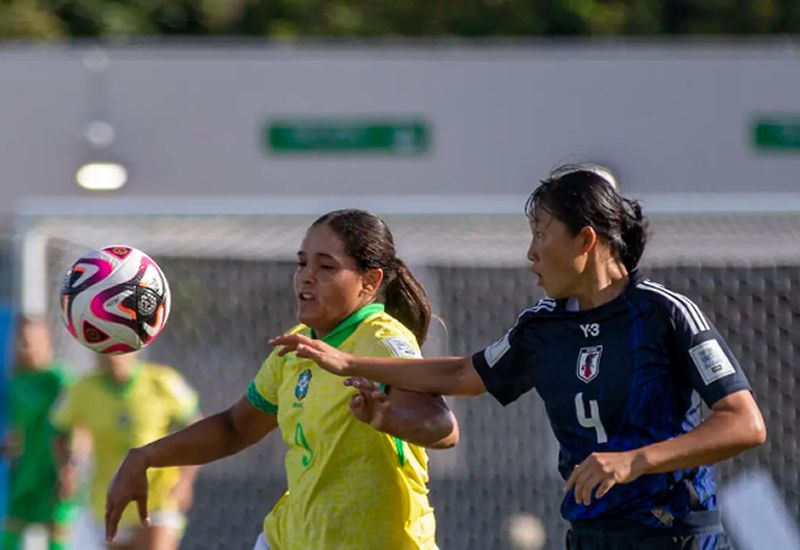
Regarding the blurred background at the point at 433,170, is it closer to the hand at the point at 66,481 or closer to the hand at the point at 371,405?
the hand at the point at 66,481

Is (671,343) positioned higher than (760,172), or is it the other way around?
(760,172)

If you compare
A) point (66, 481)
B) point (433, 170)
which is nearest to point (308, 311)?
point (66, 481)

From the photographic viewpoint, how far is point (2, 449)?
887cm

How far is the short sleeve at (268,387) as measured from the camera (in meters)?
4.60

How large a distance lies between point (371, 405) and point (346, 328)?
427 mm

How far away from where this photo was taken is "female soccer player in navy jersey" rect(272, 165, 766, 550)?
370 cm

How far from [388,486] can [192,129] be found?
8800mm

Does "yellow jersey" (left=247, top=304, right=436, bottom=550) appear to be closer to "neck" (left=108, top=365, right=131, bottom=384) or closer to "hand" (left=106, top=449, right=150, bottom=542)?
"hand" (left=106, top=449, right=150, bottom=542)

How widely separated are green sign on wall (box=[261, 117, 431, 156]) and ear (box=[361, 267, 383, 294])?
8278mm

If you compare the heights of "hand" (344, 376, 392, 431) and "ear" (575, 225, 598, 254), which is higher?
"ear" (575, 225, 598, 254)

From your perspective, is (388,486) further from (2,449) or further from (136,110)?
(136,110)

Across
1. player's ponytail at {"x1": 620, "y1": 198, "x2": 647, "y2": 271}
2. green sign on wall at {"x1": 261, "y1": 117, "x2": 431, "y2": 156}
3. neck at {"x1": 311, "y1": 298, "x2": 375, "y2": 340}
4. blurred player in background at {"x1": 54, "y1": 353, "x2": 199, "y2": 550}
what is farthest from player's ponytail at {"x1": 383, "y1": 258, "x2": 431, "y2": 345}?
green sign on wall at {"x1": 261, "y1": 117, "x2": 431, "y2": 156}

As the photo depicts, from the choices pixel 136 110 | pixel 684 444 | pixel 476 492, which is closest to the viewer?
pixel 684 444

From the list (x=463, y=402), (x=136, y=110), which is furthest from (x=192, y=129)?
Result: (x=463, y=402)
